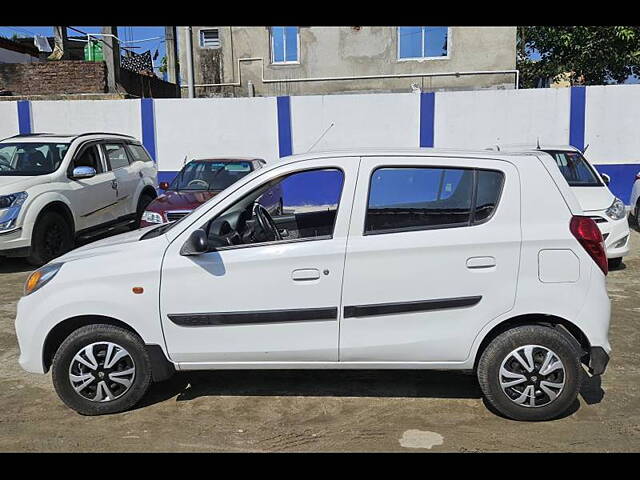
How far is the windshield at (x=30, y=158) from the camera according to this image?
342 inches

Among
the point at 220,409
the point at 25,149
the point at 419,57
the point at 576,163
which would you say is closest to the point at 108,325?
the point at 220,409

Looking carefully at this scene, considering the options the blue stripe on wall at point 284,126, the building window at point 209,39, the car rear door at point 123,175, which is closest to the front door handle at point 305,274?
the car rear door at point 123,175

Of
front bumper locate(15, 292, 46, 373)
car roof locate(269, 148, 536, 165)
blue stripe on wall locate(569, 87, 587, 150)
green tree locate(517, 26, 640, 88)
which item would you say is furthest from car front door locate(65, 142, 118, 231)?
green tree locate(517, 26, 640, 88)

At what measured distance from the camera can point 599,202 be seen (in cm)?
776

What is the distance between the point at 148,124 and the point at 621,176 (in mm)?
10789

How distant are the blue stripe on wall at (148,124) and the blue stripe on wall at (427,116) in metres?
6.29

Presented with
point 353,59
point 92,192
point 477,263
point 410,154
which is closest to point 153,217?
point 92,192

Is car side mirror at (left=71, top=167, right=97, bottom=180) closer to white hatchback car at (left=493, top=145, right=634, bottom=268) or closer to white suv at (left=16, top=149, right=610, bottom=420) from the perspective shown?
white suv at (left=16, top=149, right=610, bottom=420)

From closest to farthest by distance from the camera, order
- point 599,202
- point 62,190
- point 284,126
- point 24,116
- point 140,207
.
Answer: point 599,202 → point 62,190 → point 140,207 → point 284,126 → point 24,116

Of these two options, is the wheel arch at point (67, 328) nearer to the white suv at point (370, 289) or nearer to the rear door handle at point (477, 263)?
the white suv at point (370, 289)

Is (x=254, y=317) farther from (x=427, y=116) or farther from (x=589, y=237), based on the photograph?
(x=427, y=116)

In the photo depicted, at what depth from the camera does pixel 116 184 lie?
32.2 feet

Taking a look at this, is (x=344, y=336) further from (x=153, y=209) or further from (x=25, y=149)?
(x=25, y=149)
